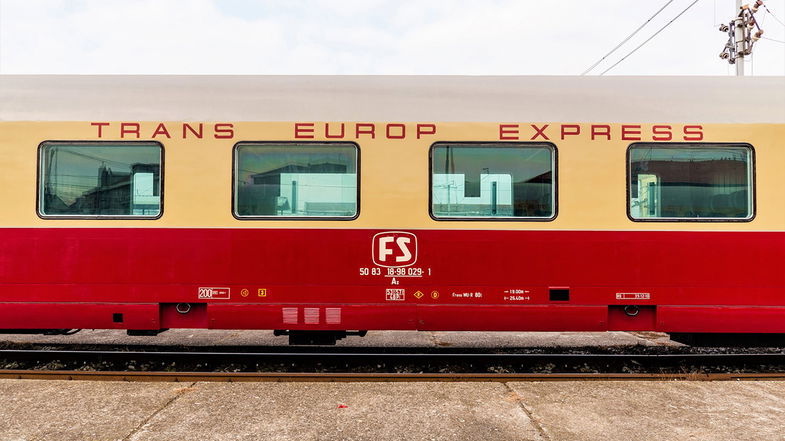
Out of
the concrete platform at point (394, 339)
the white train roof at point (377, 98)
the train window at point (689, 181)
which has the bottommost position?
the concrete platform at point (394, 339)

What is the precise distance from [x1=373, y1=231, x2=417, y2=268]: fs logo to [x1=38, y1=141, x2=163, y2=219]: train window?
7.49 feet

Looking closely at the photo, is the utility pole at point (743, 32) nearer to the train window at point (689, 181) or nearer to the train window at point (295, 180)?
the train window at point (689, 181)

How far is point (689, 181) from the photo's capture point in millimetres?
4770

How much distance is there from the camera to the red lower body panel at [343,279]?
4727mm

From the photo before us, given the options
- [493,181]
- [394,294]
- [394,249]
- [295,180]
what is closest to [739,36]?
[493,181]

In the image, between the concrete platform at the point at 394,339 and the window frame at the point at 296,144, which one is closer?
the window frame at the point at 296,144

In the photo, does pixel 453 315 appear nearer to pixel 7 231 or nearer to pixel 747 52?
pixel 7 231

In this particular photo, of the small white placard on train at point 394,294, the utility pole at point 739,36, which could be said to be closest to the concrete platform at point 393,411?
the small white placard on train at point 394,294

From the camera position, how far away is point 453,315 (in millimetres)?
4746

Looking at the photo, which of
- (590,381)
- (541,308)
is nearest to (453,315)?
(541,308)

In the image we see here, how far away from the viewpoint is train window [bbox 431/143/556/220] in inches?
189

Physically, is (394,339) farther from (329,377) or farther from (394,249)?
(394,249)

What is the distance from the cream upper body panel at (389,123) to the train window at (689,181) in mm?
96

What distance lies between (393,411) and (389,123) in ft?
8.88
